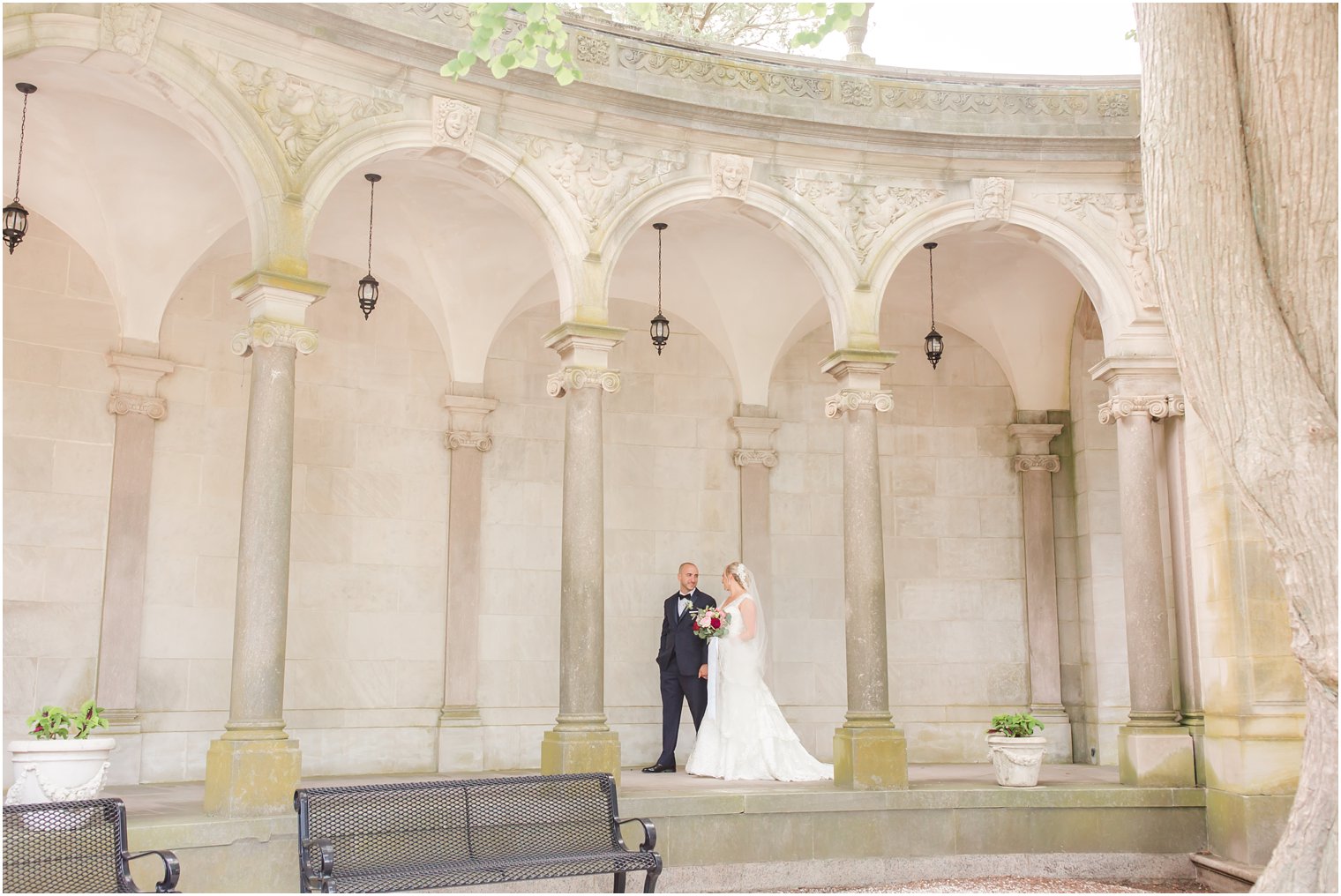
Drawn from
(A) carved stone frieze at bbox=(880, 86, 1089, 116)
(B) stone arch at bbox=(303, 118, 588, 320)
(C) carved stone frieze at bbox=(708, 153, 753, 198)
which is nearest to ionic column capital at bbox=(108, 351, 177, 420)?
(B) stone arch at bbox=(303, 118, 588, 320)

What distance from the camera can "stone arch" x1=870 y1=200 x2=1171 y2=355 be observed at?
11680 mm

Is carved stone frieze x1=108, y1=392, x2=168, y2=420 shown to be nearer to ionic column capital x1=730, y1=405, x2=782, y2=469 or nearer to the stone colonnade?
the stone colonnade

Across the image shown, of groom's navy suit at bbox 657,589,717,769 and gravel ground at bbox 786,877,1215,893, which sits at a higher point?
groom's navy suit at bbox 657,589,717,769

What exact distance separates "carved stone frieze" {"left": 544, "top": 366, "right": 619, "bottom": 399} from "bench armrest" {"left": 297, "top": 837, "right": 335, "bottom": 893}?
4.76 m

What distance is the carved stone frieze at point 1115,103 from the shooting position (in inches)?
474

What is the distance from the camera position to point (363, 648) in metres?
12.7

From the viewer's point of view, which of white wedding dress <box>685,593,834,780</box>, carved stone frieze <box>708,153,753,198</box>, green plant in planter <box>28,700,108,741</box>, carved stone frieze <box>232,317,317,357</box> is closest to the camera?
green plant in planter <box>28,700,108,741</box>

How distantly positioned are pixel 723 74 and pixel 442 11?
2.71m

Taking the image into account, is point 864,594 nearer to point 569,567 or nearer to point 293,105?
point 569,567

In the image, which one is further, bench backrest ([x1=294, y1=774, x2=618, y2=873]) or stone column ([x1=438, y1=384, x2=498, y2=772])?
stone column ([x1=438, y1=384, x2=498, y2=772])

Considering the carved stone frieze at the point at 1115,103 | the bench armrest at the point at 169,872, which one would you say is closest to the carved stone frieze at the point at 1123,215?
the carved stone frieze at the point at 1115,103

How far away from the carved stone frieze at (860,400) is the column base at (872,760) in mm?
2939

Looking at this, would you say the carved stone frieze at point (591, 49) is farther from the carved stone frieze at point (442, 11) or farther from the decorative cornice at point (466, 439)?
the decorative cornice at point (466, 439)

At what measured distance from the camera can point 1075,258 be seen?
12.0 m
